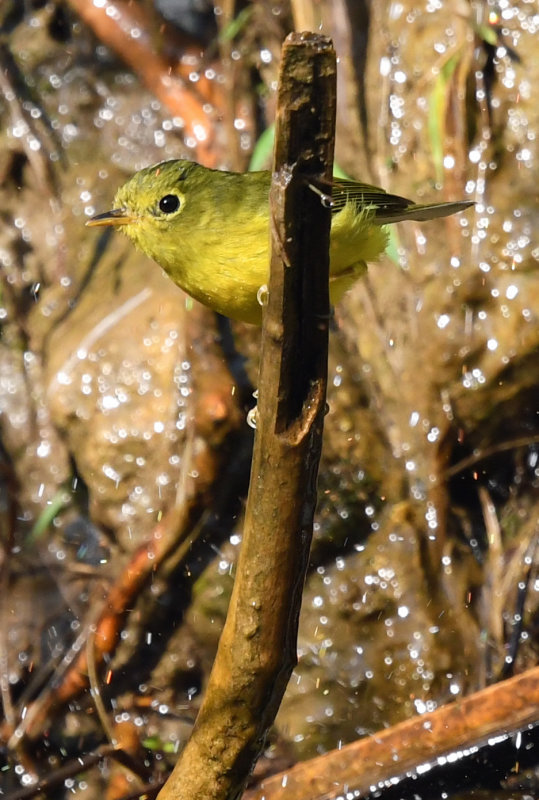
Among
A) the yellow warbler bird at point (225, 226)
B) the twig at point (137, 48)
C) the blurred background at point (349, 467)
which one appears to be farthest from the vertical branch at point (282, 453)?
the twig at point (137, 48)

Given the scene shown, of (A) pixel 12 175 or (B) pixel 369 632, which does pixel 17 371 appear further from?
(B) pixel 369 632

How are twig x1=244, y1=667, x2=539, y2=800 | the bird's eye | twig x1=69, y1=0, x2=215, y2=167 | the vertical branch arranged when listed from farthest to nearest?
twig x1=69, y1=0, x2=215, y2=167 → twig x1=244, y1=667, x2=539, y2=800 → the bird's eye → the vertical branch

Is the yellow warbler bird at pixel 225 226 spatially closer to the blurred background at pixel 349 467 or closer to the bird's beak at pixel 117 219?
the bird's beak at pixel 117 219

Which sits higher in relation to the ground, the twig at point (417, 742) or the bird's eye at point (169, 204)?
the bird's eye at point (169, 204)

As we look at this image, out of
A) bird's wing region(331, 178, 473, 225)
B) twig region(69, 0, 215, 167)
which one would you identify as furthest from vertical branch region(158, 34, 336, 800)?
twig region(69, 0, 215, 167)

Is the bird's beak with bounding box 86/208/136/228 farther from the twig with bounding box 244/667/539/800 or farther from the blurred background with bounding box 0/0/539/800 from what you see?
the twig with bounding box 244/667/539/800

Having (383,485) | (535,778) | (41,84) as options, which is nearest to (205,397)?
(383,485)

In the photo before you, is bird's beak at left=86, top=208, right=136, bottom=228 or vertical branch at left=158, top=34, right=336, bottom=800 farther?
bird's beak at left=86, top=208, right=136, bottom=228

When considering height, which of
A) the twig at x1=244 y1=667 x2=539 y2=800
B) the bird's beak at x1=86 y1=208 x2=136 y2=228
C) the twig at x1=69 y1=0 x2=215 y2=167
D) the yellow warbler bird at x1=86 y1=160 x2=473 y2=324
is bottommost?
the twig at x1=244 y1=667 x2=539 y2=800

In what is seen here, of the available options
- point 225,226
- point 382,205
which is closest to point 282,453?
point 225,226
